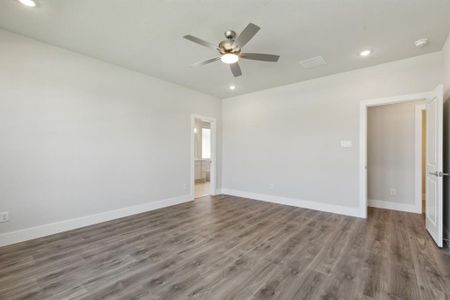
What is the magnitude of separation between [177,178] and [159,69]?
2.47 meters

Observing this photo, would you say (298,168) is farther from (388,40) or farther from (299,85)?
(388,40)

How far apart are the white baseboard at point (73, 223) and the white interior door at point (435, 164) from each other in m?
4.63

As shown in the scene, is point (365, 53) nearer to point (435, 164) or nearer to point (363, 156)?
point (363, 156)

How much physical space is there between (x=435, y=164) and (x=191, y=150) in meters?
4.51

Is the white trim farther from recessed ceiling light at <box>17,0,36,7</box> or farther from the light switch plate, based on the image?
recessed ceiling light at <box>17,0,36,7</box>

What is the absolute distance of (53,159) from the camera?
10.4 ft

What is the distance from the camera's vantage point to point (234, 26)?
104 inches

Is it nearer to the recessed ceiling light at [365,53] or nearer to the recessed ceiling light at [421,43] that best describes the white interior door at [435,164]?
the recessed ceiling light at [421,43]

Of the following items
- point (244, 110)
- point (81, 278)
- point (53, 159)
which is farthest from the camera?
point (244, 110)

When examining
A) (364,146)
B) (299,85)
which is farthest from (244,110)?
(364,146)

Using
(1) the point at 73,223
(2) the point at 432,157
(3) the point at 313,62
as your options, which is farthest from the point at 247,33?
(1) the point at 73,223

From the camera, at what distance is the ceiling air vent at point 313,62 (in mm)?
3561

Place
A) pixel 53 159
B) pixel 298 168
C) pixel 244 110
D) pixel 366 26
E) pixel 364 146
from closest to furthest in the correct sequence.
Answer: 1. pixel 366 26
2. pixel 53 159
3. pixel 364 146
4. pixel 298 168
5. pixel 244 110

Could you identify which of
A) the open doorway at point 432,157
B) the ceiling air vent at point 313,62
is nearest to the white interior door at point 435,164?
the open doorway at point 432,157
